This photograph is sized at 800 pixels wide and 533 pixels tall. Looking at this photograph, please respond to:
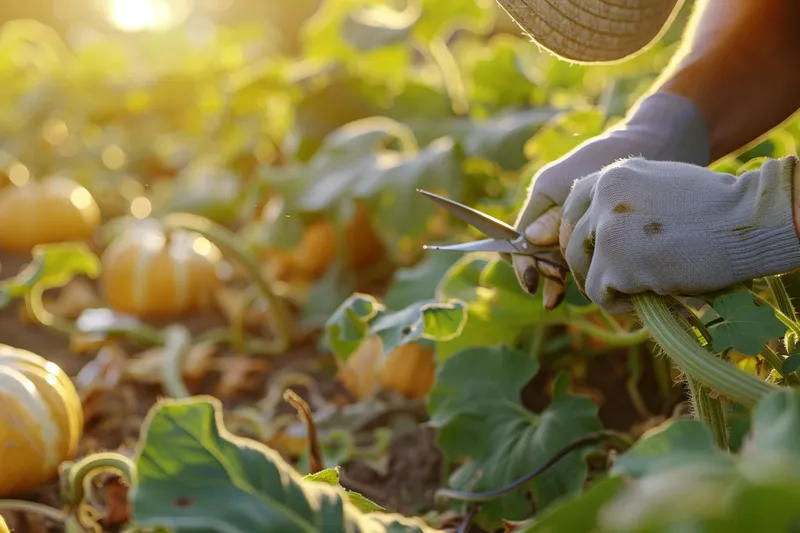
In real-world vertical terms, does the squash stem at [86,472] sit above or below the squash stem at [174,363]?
above

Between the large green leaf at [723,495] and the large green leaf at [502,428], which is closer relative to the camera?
the large green leaf at [723,495]

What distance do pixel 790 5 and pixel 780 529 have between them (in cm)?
120

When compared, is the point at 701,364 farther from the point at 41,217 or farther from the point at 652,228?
the point at 41,217

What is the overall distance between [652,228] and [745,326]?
0.17m

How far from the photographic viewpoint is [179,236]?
303 centimetres

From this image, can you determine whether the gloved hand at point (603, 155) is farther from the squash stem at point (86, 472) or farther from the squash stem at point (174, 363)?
the squash stem at point (174, 363)

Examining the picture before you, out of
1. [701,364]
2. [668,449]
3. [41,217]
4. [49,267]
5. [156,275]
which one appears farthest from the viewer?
[41,217]

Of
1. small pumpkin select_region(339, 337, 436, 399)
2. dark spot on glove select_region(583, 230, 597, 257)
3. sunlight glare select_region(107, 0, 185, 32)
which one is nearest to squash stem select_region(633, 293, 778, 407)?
dark spot on glove select_region(583, 230, 597, 257)

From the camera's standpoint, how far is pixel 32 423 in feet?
5.49

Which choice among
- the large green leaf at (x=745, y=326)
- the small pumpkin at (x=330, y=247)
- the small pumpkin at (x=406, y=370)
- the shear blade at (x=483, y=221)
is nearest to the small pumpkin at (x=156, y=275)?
the small pumpkin at (x=330, y=247)

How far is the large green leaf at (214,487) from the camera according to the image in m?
0.82

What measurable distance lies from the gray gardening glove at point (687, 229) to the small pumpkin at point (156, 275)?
194cm

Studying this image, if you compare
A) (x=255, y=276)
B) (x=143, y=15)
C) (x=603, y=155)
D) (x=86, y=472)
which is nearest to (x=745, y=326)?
(x=603, y=155)

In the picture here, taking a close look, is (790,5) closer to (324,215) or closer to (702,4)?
(702,4)
